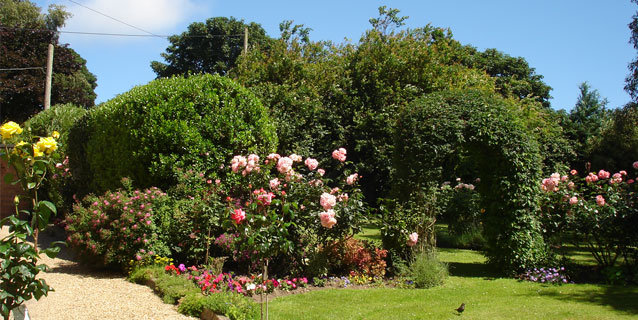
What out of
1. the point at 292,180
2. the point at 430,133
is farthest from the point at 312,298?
the point at 430,133

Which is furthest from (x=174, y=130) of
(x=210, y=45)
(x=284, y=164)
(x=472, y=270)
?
(x=210, y=45)

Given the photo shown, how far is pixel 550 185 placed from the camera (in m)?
8.02

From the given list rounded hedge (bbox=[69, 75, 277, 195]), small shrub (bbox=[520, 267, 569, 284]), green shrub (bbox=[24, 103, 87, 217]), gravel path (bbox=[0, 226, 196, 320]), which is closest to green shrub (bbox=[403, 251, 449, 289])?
small shrub (bbox=[520, 267, 569, 284])

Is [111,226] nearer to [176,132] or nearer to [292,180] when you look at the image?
[176,132]

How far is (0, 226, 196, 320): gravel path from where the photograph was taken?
205 inches

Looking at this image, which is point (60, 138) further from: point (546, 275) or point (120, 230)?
point (546, 275)

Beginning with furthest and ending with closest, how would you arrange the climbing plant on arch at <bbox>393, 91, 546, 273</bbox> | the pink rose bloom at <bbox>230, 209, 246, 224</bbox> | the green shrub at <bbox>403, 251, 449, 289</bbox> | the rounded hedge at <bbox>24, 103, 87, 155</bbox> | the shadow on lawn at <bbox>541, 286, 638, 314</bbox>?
the rounded hedge at <bbox>24, 103, 87, 155</bbox>, the climbing plant on arch at <bbox>393, 91, 546, 273</bbox>, the green shrub at <bbox>403, 251, 449, 289</bbox>, the shadow on lawn at <bbox>541, 286, 638, 314</bbox>, the pink rose bloom at <bbox>230, 209, 246, 224</bbox>

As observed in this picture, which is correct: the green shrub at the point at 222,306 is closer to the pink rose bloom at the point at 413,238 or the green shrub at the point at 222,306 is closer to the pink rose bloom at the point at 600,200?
the pink rose bloom at the point at 413,238

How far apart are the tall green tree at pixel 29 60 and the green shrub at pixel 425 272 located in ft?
80.8

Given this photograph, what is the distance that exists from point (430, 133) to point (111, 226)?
5267 mm

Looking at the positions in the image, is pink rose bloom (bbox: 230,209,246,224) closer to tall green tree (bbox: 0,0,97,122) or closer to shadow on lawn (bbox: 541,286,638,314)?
shadow on lawn (bbox: 541,286,638,314)

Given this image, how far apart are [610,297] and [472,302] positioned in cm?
210

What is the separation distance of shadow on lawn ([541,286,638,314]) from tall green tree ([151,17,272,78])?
2699cm

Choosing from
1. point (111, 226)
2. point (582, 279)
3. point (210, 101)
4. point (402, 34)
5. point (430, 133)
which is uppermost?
point (402, 34)
